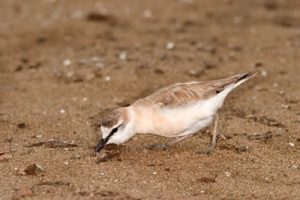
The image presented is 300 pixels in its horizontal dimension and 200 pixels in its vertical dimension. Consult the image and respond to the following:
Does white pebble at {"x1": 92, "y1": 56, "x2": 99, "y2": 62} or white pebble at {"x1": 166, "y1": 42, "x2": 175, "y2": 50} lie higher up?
white pebble at {"x1": 166, "y1": 42, "x2": 175, "y2": 50}

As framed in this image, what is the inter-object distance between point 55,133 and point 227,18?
17.9 feet

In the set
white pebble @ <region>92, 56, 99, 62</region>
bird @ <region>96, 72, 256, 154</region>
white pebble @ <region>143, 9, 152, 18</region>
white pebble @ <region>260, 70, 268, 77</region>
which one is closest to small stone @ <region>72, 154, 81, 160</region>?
bird @ <region>96, 72, 256, 154</region>

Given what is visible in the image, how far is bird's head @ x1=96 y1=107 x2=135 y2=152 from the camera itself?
20.0 feet

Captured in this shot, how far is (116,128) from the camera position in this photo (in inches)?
240

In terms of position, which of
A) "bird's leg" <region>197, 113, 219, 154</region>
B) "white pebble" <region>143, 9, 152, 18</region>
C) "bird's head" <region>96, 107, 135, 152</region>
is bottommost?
"white pebble" <region>143, 9, 152, 18</region>

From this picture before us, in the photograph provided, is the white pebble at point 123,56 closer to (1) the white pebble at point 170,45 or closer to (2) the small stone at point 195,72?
(1) the white pebble at point 170,45

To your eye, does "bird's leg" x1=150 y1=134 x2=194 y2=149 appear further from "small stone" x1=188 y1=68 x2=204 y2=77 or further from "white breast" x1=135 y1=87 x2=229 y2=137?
"small stone" x1=188 y1=68 x2=204 y2=77

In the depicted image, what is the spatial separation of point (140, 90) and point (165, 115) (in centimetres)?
248

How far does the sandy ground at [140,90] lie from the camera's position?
586 centimetres

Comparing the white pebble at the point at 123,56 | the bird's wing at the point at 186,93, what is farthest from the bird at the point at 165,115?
the white pebble at the point at 123,56

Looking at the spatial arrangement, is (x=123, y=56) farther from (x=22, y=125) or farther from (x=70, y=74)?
(x=22, y=125)

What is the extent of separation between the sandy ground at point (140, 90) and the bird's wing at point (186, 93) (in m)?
0.56

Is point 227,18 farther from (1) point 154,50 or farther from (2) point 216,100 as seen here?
(2) point 216,100

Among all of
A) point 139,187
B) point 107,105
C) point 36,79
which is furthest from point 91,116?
point 139,187
